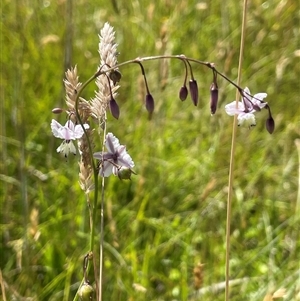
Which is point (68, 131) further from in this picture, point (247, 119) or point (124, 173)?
point (247, 119)

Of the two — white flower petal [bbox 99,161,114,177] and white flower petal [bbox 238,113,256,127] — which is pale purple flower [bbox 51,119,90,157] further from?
white flower petal [bbox 238,113,256,127]

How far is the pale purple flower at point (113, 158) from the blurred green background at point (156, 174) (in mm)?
412

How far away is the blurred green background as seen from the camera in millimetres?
1235

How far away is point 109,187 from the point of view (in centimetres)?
146

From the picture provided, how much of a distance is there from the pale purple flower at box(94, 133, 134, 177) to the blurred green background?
41cm

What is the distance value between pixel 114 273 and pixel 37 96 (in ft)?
3.00

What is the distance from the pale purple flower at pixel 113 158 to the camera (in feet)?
2.00

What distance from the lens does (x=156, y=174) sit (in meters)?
1.67

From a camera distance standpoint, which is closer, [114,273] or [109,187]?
[114,273]

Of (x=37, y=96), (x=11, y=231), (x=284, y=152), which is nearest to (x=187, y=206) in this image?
(x=284, y=152)

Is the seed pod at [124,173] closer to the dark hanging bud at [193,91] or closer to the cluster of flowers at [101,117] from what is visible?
the cluster of flowers at [101,117]

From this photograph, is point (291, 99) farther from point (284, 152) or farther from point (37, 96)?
point (37, 96)

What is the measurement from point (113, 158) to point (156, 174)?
41.4 inches

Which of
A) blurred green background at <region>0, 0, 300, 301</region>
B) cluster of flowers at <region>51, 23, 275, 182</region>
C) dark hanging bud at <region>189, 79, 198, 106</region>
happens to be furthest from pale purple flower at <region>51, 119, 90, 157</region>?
blurred green background at <region>0, 0, 300, 301</region>
